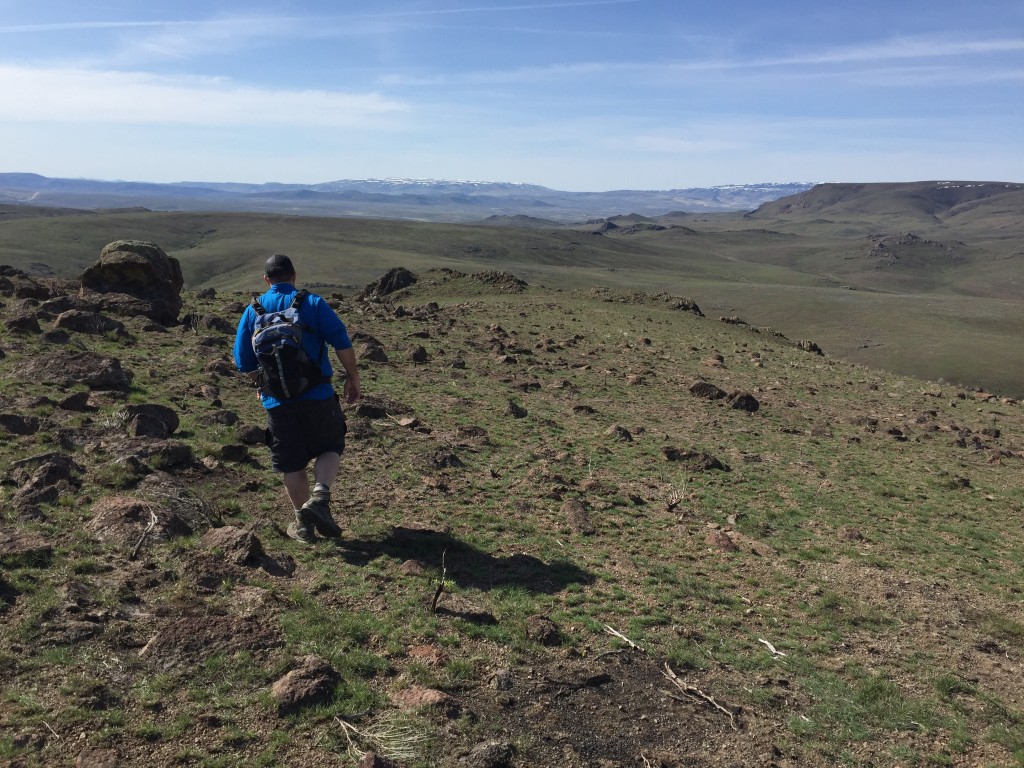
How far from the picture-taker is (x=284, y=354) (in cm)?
668

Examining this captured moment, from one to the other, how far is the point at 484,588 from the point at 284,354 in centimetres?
292

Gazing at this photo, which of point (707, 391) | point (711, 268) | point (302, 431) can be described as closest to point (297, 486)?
point (302, 431)

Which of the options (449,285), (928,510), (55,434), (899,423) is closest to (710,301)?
(449,285)

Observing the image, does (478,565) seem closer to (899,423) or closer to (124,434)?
(124,434)

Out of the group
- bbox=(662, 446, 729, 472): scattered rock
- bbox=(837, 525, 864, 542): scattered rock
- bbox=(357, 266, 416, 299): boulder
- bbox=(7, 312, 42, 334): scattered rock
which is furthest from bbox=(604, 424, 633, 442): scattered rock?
bbox=(357, 266, 416, 299): boulder

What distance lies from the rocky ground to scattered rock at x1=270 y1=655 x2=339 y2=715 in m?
0.03

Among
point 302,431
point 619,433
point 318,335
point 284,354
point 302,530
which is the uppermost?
point 318,335

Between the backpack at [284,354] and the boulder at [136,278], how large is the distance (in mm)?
13849

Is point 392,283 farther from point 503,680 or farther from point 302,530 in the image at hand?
point 503,680

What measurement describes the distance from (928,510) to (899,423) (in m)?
7.08

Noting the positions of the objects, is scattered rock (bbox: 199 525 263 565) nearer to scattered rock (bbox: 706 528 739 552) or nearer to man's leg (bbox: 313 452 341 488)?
man's leg (bbox: 313 452 341 488)

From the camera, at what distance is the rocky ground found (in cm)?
474

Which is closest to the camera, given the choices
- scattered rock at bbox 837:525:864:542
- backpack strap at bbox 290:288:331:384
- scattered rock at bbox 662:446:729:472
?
backpack strap at bbox 290:288:331:384

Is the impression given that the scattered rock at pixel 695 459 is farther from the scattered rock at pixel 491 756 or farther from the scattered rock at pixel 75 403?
the scattered rock at pixel 75 403
